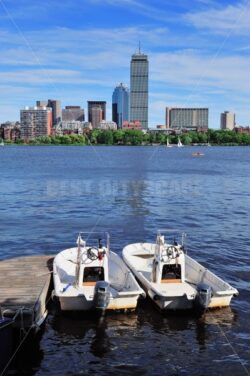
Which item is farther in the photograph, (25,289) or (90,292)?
(90,292)

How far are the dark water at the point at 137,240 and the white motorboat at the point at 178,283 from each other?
0.68 meters

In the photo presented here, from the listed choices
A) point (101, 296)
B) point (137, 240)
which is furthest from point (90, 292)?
point (137, 240)

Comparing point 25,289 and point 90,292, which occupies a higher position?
point 25,289

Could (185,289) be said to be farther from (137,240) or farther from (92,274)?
(137,240)

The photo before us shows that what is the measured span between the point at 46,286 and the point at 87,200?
3958cm

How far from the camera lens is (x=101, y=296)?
20750mm

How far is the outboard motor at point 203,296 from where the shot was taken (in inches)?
840

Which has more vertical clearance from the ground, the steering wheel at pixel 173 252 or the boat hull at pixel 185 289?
the steering wheel at pixel 173 252

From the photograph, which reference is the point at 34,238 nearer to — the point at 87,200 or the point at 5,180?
the point at 87,200

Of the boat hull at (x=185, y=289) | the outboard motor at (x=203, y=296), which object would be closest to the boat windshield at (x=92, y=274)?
the boat hull at (x=185, y=289)

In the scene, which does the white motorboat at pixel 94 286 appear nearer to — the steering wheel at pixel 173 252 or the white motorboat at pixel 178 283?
the white motorboat at pixel 178 283

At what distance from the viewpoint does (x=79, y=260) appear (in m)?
22.7

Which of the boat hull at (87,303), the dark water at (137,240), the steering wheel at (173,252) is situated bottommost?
the dark water at (137,240)

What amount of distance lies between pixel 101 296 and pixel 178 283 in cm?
467
